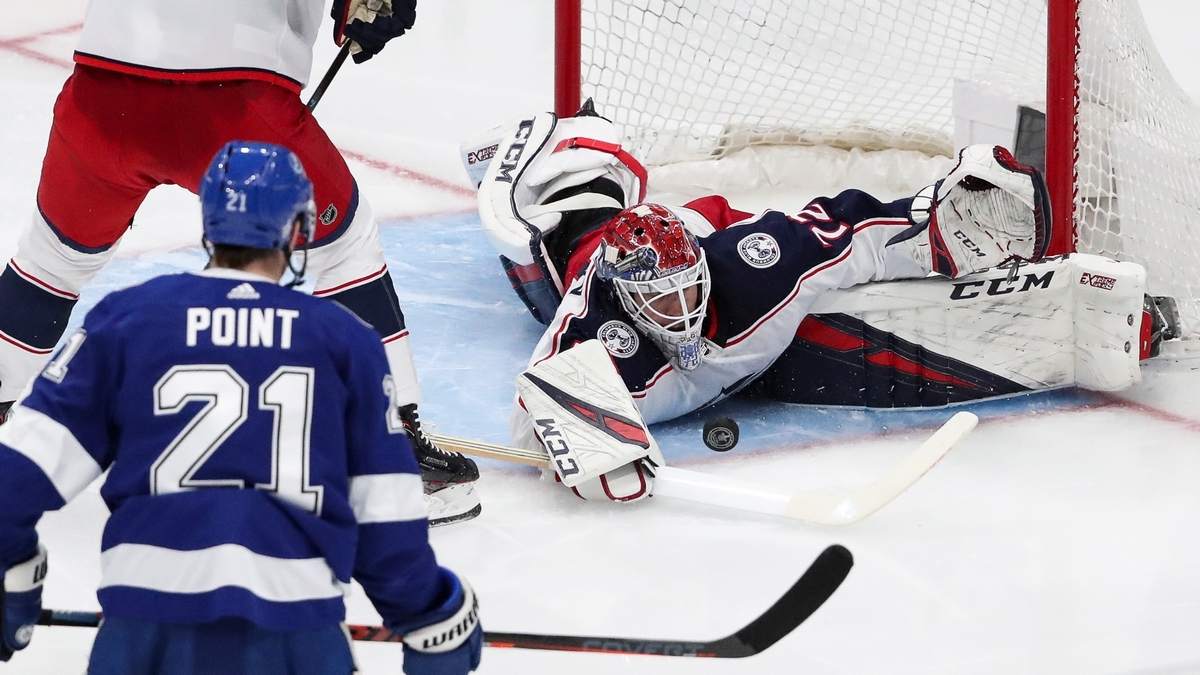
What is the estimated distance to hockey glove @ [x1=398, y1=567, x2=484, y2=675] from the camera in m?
1.72

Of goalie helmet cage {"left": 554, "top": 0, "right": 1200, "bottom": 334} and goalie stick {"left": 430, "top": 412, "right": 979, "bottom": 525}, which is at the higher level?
goalie helmet cage {"left": 554, "top": 0, "right": 1200, "bottom": 334}

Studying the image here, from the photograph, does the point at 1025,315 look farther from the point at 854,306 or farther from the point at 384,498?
the point at 384,498

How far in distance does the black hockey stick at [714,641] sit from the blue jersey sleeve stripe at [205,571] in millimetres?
212

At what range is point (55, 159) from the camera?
266 cm

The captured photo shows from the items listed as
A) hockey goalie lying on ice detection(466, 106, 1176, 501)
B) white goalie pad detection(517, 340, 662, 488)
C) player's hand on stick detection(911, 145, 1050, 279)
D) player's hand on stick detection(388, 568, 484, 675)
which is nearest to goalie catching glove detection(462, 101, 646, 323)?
hockey goalie lying on ice detection(466, 106, 1176, 501)

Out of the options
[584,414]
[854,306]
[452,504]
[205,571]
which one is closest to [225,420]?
[205,571]

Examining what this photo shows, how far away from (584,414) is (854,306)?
67 cm

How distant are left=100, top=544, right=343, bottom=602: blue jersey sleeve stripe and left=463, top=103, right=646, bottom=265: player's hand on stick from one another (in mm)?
1986

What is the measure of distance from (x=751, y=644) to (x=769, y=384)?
1.38 metres

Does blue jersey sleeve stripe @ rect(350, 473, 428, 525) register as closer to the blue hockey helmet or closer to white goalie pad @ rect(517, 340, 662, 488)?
the blue hockey helmet

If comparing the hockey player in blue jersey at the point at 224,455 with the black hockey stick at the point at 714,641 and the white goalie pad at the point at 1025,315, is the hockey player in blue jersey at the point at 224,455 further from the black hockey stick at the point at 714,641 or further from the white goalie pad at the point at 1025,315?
the white goalie pad at the point at 1025,315

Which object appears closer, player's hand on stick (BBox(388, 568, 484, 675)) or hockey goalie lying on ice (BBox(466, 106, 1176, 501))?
player's hand on stick (BBox(388, 568, 484, 675))

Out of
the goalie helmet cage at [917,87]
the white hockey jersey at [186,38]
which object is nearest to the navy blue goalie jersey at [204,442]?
the white hockey jersey at [186,38]

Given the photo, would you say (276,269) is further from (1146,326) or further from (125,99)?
(1146,326)
